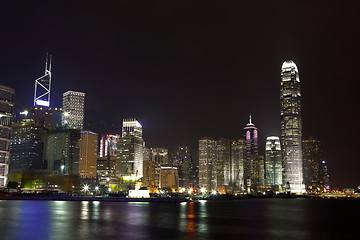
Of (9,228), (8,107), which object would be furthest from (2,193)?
(9,228)

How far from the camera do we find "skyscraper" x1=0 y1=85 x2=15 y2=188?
165875mm

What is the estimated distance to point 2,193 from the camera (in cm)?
16200

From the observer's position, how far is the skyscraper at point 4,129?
6531 inches

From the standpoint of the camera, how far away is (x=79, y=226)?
5266cm

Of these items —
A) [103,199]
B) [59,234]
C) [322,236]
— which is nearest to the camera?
[59,234]

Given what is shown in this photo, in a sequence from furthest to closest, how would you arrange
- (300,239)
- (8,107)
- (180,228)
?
1. (8,107)
2. (180,228)
3. (300,239)

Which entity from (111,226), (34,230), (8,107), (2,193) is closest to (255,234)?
(111,226)

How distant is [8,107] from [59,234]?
478 feet

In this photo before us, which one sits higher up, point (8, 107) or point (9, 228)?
point (8, 107)

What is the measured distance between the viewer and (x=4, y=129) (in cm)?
16812

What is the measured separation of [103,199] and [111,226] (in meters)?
109

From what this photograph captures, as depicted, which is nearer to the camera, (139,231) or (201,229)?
(139,231)

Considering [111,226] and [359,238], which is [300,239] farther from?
[111,226]

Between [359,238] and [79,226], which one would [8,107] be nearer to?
[79,226]
